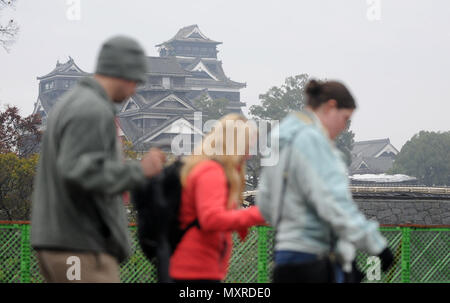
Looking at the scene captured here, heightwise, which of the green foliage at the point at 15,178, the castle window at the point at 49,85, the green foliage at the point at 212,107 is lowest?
the green foliage at the point at 15,178

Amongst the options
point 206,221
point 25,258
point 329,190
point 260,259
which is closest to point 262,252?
point 260,259

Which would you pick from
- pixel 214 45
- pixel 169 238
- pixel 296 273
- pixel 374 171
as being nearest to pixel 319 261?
pixel 296 273

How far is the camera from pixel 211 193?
4.34m

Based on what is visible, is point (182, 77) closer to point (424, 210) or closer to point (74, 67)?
point (74, 67)

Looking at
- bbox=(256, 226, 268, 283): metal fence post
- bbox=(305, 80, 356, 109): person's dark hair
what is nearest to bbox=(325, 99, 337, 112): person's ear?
bbox=(305, 80, 356, 109): person's dark hair

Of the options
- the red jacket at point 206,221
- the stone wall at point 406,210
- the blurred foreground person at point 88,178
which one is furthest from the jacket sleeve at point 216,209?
the stone wall at point 406,210

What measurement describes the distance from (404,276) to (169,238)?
7573 mm

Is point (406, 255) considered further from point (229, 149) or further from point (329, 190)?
point (329, 190)

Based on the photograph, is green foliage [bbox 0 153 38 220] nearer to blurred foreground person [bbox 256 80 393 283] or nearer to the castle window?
blurred foreground person [bbox 256 80 393 283]

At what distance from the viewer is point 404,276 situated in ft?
37.7

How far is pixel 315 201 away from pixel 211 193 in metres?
0.60

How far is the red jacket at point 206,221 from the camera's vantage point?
4312 mm

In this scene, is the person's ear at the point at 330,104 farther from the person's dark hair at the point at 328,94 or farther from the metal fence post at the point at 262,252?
the metal fence post at the point at 262,252

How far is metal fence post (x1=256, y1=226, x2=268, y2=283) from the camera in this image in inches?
416
